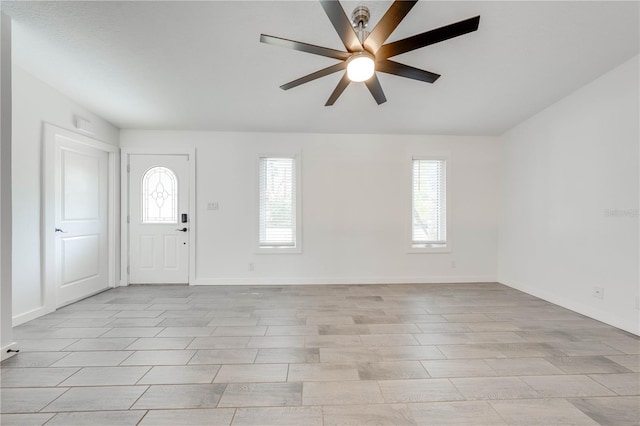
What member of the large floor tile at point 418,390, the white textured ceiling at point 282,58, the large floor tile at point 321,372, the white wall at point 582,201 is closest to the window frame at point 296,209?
the white textured ceiling at point 282,58

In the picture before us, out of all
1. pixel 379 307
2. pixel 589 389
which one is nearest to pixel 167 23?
pixel 379 307

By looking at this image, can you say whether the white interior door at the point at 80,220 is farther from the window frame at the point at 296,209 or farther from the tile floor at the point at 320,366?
the window frame at the point at 296,209

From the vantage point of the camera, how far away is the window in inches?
179

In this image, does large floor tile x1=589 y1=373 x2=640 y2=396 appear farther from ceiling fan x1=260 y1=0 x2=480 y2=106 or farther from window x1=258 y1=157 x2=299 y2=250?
window x1=258 y1=157 x2=299 y2=250

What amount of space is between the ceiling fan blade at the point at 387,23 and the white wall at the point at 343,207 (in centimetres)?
267

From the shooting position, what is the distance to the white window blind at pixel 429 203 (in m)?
4.68

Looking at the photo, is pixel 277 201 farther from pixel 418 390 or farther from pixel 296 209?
pixel 418 390

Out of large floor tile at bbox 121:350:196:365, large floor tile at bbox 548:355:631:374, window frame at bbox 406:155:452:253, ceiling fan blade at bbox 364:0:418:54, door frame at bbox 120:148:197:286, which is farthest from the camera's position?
window frame at bbox 406:155:452:253

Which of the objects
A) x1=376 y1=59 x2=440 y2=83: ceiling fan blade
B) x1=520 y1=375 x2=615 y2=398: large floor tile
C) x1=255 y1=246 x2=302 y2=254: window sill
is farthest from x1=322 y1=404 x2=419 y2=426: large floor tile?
x1=255 y1=246 x2=302 y2=254: window sill

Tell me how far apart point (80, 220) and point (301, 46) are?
12.8 feet

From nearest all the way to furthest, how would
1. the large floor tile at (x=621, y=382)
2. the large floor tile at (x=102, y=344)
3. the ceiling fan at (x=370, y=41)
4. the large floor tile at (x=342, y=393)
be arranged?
the ceiling fan at (x=370, y=41) < the large floor tile at (x=342, y=393) < the large floor tile at (x=621, y=382) < the large floor tile at (x=102, y=344)

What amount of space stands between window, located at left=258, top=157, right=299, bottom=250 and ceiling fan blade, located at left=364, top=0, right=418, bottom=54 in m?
2.80

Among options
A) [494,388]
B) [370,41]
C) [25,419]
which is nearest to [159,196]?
[25,419]

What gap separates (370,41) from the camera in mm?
1840
